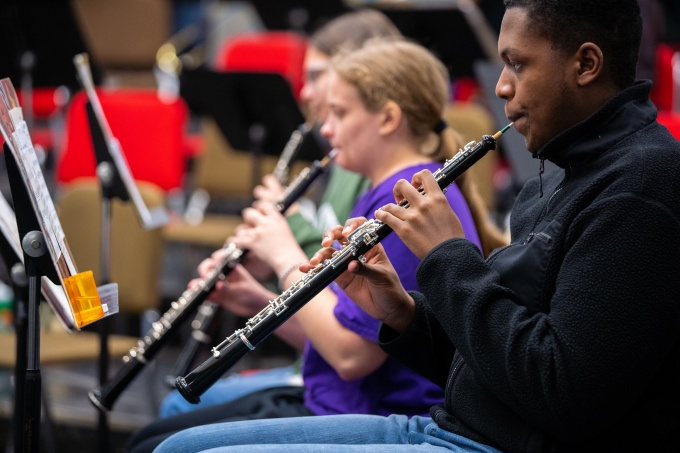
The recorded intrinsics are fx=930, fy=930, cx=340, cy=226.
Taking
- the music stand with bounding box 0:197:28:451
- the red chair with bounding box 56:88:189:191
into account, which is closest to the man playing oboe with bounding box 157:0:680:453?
the music stand with bounding box 0:197:28:451

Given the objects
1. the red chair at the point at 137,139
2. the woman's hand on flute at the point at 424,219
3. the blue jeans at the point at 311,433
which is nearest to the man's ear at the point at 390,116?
the woman's hand on flute at the point at 424,219

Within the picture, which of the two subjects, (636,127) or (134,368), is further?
(134,368)

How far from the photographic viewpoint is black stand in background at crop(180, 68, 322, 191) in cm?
377

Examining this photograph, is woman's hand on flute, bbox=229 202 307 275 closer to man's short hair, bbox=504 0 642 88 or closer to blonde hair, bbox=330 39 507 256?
blonde hair, bbox=330 39 507 256

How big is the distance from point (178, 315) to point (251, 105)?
1800 mm

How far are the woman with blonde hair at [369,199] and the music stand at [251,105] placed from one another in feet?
4.97

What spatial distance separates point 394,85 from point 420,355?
686 millimetres

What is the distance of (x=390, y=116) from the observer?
6.95 ft

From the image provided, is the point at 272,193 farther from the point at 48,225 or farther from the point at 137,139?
the point at 137,139

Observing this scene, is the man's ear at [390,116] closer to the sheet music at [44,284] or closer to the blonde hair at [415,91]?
the blonde hair at [415,91]

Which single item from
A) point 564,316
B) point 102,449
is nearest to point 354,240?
point 564,316

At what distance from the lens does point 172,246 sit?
189 inches

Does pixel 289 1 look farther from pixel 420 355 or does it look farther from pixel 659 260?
pixel 659 260

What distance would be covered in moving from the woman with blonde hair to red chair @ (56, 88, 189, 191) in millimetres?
2654
